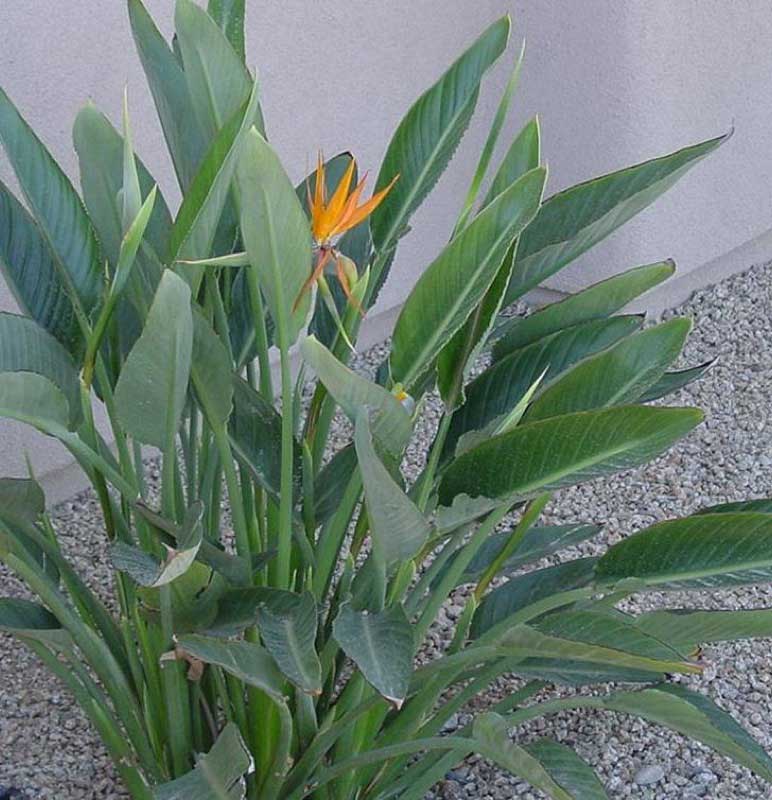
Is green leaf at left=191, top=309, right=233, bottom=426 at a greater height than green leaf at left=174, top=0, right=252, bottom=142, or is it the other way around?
green leaf at left=174, top=0, right=252, bottom=142

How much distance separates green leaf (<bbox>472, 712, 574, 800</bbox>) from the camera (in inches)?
44.7

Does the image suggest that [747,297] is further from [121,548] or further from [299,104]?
[121,548]

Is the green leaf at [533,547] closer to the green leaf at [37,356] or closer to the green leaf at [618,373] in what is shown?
the green leaf at [618,373]

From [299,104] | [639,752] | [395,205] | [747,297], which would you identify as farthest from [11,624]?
[747,297]

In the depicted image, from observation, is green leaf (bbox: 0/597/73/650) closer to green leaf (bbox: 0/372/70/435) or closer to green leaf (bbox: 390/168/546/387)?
green leaf (bbox: 0/372/70/435)

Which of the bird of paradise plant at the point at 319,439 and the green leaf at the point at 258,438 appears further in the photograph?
the green leaf at the point at 258,438

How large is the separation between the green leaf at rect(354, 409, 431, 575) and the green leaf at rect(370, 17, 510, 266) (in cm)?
38

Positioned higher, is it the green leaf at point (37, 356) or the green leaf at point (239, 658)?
the green leaf at point (37, 356)

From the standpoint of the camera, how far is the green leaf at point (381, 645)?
3.40ft

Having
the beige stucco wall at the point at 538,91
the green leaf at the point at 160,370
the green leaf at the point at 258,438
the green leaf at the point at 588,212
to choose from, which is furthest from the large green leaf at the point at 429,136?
the beige stucco wall at the point at 538,91

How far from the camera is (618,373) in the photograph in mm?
1170

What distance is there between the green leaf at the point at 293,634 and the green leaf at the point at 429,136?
15.9 inches

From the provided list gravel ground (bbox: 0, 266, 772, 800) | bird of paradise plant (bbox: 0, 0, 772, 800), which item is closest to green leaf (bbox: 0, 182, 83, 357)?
bird of paradise plant (bbox: 0, 0, 772, 800)

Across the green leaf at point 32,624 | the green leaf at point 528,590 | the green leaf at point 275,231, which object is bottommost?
the green leaf at point 32,624
